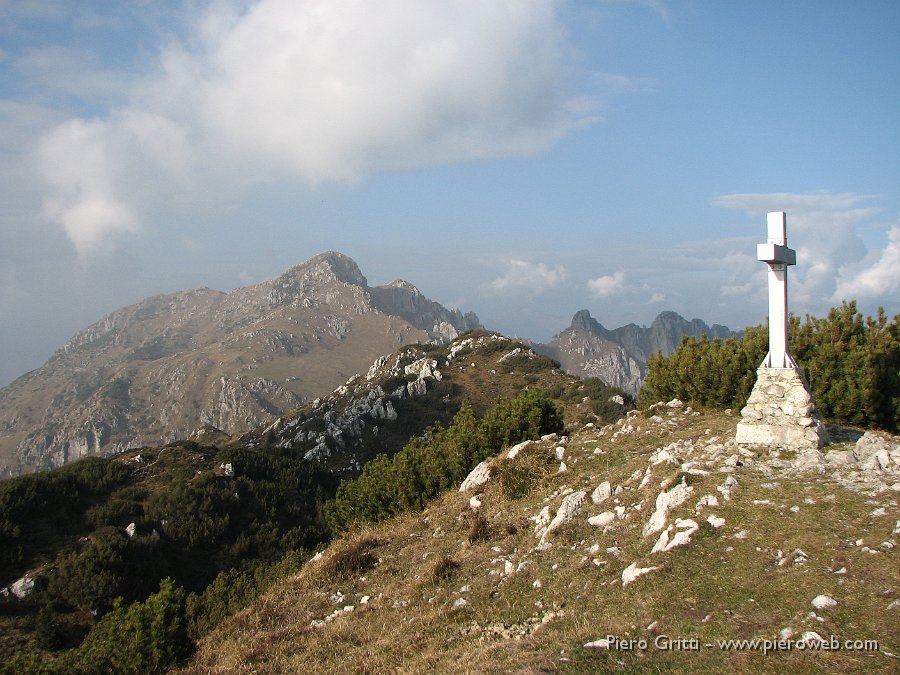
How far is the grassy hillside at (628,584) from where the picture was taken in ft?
20.6

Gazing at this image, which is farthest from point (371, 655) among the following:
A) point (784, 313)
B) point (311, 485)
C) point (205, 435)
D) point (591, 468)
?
point (205, 435)

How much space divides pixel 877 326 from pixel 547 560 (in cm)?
1663

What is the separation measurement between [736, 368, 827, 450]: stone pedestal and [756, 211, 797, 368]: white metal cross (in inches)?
18.7

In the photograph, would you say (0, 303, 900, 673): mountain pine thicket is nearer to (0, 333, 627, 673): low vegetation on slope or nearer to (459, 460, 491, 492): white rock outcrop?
(0, 333, 627, 673): low vegetation on slope

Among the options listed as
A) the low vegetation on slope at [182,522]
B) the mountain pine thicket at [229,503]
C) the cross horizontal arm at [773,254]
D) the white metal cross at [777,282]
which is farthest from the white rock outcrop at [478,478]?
the cross horizontal arm at [773,254]

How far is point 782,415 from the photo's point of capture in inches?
472

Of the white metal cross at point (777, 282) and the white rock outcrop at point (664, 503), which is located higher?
the white metal cross at point (777, 282)

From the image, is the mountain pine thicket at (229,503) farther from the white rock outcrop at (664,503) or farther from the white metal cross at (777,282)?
the white metal cross at (777,282)

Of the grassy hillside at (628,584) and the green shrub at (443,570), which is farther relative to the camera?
the green shrub at (443,570)

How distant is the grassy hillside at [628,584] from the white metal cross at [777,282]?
2241 millimetres

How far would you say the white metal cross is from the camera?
12.6m

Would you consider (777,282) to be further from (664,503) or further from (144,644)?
(144,644)

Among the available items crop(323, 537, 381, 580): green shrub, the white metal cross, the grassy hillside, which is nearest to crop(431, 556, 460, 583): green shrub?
the grassy hillside

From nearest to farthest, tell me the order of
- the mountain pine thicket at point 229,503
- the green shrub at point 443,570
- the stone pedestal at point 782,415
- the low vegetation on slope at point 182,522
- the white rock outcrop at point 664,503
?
the white rock outcrop at point 664,503, the green shrub at point 443,570, the stone pedestal at point 782,415, the low vegetation on slope at point 182,522, the mountain pine thicket at point 229,503
